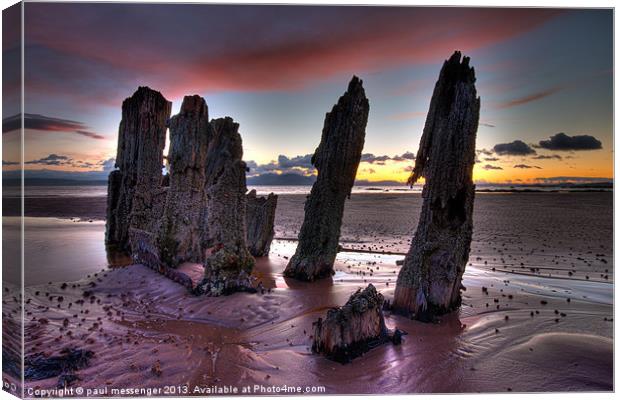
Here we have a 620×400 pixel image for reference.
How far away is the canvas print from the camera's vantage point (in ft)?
19.4

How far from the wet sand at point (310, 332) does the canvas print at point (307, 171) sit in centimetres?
4

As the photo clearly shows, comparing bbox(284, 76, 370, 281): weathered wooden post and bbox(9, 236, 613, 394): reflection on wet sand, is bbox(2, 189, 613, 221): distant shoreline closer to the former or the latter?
bbox(9, 236, 613, 394): reflection on wet sand

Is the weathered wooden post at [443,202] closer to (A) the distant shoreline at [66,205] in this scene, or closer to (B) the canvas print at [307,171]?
(B) the canvas print at [307,171]

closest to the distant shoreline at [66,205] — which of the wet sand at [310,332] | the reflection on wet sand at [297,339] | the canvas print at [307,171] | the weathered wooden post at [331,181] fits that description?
the canvas print at [307,171]

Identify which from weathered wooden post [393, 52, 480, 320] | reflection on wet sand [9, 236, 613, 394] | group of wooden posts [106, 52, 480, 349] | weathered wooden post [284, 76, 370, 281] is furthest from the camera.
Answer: weathered wooden post [284, 76, 370, 281]

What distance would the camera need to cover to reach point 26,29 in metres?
5.96

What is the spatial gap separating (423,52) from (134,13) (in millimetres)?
4706

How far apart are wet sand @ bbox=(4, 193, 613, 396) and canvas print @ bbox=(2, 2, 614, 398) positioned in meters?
0.04

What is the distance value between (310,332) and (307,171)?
5.21 meters

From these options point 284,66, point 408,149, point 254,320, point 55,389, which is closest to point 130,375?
point 55,389

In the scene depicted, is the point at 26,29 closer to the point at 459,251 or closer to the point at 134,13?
the point at 134,13

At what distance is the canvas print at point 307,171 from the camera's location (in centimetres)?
592

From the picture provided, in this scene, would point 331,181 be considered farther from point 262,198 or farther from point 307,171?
point 262,198

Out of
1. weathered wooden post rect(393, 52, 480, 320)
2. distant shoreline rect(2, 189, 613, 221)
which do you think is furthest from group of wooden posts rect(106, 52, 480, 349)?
distant shoreline rect(2, 189, 613, 221)
